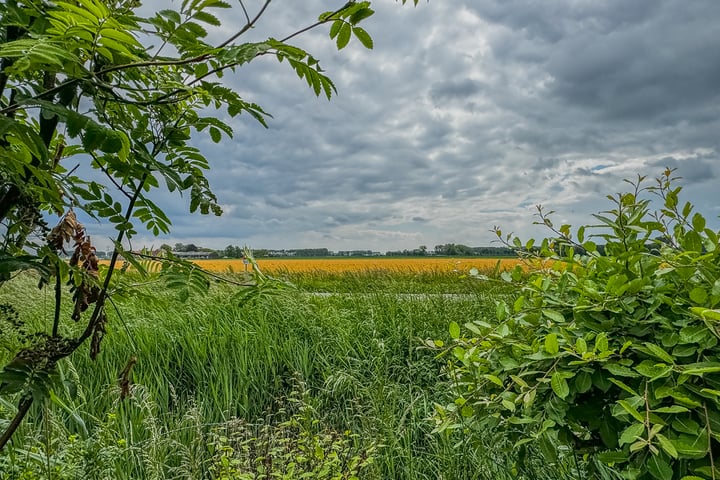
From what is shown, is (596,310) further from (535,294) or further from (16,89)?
(16,89)

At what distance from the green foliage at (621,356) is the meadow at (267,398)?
305 millimetres

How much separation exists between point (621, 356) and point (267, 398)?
2.63m

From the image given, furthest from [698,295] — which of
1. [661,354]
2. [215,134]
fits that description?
[215,134]

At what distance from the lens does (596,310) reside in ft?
4.43

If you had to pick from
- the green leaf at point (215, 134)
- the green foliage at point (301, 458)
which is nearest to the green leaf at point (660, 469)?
the green foliage at point (301, 458)

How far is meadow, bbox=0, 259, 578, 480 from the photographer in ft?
6.58

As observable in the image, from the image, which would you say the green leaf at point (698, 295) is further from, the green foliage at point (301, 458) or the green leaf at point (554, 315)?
the green foliage at point (301, 458)

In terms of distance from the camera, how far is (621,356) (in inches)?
50.4

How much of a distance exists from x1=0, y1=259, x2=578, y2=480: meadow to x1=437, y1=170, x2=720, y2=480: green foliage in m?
0.31

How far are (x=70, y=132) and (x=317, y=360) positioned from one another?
10.2 ft

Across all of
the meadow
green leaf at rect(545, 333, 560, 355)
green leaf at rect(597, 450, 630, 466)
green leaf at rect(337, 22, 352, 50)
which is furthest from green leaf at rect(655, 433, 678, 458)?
green leaf at rect(337, 22, 352, 50)

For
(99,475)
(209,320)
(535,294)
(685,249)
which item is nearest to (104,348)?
(209,320)

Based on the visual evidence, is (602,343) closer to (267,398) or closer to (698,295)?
(698,295)

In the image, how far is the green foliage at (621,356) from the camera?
3.79 feet
